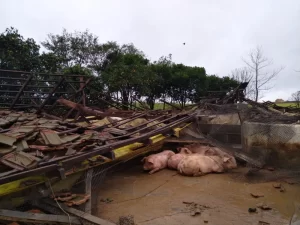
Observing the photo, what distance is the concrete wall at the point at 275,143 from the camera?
19.3 ft

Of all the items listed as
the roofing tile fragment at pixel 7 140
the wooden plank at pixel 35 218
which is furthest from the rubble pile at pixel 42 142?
the wooden plank at pixel 35 218

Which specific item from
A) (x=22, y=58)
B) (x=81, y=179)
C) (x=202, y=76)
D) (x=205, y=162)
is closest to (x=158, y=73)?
(x=202, y=76)

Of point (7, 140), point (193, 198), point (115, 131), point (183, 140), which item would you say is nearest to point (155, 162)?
point (183, 140)

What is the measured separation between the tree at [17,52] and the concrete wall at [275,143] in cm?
960

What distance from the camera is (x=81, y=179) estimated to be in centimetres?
430

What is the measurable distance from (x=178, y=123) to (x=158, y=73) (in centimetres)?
1078

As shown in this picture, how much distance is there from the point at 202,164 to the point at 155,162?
1.11 m

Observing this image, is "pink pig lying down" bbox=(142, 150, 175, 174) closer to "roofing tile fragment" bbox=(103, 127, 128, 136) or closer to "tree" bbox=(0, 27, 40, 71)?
"roofing tile fragment" bbox=(103, 127, 128, 136)

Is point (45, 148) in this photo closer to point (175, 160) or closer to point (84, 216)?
point (84, 216)

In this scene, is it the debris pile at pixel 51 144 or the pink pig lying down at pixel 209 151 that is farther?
the pink pig lying down at pixel 209 151

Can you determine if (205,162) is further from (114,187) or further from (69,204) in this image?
(69,204)

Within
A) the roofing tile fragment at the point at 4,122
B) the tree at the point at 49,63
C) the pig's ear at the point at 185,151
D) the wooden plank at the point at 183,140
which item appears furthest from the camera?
the tree at the point at 49,63

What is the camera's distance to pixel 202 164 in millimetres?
6234

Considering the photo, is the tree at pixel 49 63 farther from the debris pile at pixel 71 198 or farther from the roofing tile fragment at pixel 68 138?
the debris pile at pixel 71 198
